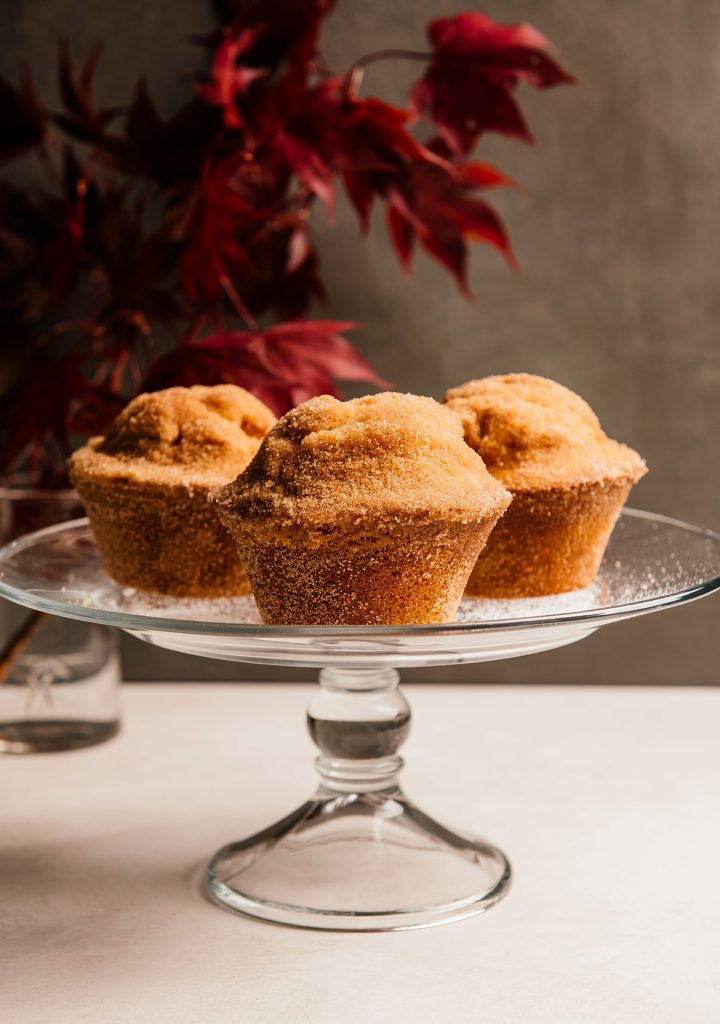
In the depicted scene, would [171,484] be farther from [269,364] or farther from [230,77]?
[230,77]

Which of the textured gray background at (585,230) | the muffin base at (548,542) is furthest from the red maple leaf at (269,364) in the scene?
the textured gray background at (585,230)

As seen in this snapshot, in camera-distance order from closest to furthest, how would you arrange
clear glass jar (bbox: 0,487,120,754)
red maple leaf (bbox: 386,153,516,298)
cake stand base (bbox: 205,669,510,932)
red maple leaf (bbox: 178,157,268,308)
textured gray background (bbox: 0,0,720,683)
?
cake stand base (bbox: 205,669,510,932), red maple leaf (bbox: 178,157,268,308), red maple leaf (bbox: 386,153,516,298), clear glass jar (bbox: 0,487,120,754), textured gray background (bbox: 0,0,720,683)

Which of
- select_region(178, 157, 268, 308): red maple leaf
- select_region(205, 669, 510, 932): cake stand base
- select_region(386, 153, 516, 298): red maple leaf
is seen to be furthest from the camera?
select_region(386, 153, 516, 298): red maple leaf

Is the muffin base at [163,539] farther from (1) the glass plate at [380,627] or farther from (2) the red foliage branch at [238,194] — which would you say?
(2) the red foliage branch at [238,194]

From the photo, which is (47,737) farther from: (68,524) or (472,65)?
(472,65)

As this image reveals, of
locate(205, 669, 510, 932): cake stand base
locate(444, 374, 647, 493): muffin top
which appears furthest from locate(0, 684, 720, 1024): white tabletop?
locate(444, 374, 647, 493): muffin top

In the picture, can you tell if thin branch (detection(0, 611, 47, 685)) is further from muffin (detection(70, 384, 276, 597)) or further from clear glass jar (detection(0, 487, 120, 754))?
muffin (detection(70, 384, 276, 597))

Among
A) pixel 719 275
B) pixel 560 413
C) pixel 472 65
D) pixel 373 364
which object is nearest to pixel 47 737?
pixel 373 364
